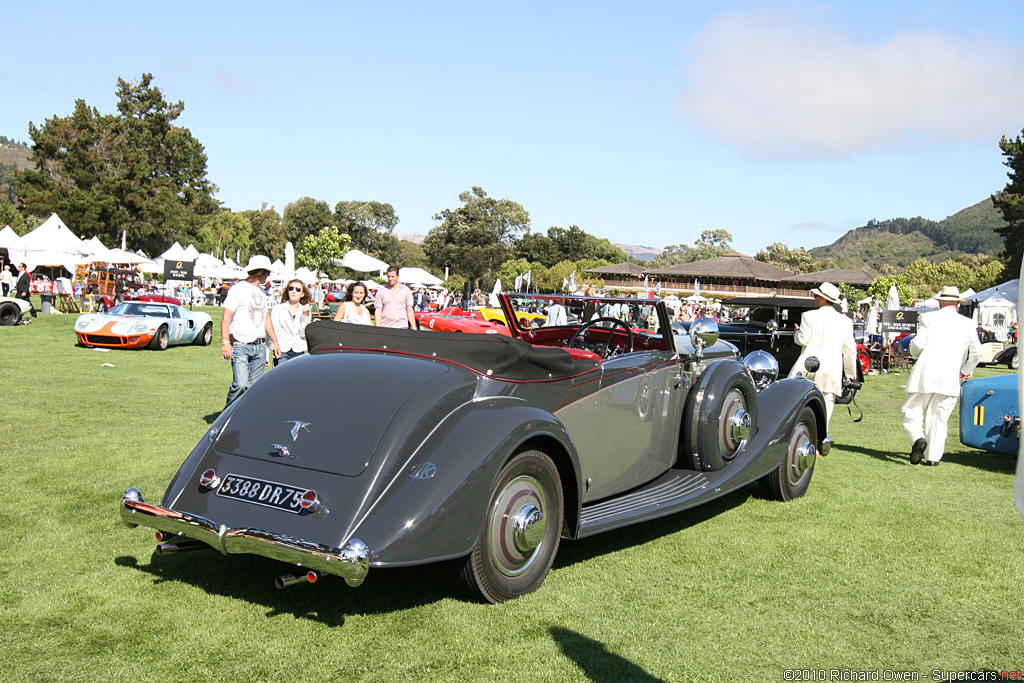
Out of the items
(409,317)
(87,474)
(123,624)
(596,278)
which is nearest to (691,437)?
(123,624)

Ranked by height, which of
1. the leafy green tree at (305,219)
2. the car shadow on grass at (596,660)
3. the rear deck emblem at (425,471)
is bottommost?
the car shadow on grass at (596,660)

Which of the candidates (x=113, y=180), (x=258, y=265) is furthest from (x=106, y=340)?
(x=113, y=180)

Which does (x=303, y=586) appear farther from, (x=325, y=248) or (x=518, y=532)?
(x=325, y=248)

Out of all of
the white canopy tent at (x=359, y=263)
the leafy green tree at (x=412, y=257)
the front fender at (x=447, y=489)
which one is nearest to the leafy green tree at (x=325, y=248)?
the white canopy tent at (x=359, y=263)

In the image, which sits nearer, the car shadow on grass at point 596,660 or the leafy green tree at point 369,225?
the car shadow on grass at point 596,660

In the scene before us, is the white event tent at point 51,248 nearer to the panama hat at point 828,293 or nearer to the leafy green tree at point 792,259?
the panama hat at point 828,293

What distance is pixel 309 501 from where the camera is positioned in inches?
131

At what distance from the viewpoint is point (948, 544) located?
5098mm

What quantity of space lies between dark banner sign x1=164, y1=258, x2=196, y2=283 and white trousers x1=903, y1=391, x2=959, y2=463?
113 feet

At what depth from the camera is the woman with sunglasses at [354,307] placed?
851cm

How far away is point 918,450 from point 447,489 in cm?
640

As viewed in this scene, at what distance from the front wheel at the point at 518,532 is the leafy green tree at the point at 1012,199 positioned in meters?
57.0

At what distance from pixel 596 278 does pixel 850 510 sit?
248 feet

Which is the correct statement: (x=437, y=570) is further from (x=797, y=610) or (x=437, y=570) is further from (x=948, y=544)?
(x=948, y=544)
